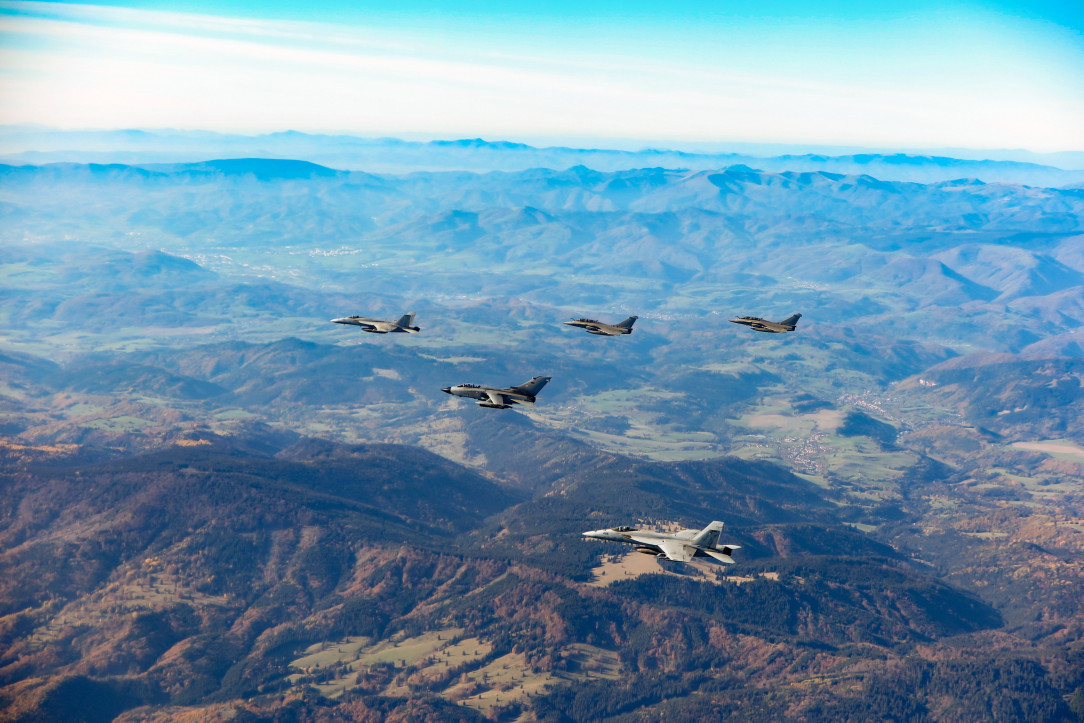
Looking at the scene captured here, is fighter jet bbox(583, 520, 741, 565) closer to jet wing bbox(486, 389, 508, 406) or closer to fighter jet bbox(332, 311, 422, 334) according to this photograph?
jet wing bbox(486, 389, 508, 406)

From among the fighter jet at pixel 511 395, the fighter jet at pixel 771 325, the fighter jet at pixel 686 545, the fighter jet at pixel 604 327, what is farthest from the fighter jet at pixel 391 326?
the fighter jet at pixel 686 545

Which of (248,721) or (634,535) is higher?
(634,535)

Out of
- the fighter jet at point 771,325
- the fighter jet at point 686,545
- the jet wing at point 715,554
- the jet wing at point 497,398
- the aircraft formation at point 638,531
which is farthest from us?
the fighter jet at point 771,325

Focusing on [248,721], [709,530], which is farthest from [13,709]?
[709,530]

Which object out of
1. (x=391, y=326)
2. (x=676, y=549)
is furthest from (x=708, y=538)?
(x=391, y=326)

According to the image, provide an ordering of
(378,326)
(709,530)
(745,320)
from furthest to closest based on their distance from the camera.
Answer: (378,326) → (745,320) → (709,530)

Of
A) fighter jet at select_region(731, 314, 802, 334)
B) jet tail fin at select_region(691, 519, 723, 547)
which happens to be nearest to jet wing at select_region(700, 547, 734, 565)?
jet tail fin at select_region(691, 519, 723, 547)

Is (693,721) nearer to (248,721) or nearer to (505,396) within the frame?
(248,721)

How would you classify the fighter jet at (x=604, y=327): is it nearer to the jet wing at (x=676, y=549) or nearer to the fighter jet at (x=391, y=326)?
the fighter jet at (x=391, y=326)

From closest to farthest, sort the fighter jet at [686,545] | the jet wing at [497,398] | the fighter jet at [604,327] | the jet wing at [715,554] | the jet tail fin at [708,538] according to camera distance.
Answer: the jet wing at [715,554] < the fighter jet at [686,545] < the jet tail fin at [708,538] < the jet wing at [497,398] < the fighter jet at [604,327]
